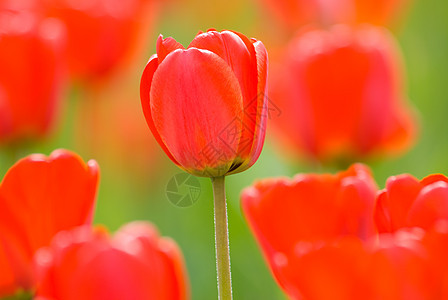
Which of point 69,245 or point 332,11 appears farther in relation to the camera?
point 332,11

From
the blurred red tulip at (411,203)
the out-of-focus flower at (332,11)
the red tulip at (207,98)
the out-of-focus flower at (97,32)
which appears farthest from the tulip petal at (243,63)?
the out-of-focus flower at (332,11)

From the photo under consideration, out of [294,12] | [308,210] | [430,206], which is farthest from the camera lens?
[294,12]

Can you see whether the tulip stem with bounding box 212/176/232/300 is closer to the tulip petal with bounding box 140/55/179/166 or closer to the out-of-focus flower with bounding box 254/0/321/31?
the tulip petal with bounding box 140/55/179/166

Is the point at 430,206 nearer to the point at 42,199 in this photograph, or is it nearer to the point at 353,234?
the point at 353,234

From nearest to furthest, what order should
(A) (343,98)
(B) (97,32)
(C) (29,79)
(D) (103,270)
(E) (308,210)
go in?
(D) (103,270) → (E) (308,210) → (C) (29,79) → (A) (343,98) → (B) (97,32)

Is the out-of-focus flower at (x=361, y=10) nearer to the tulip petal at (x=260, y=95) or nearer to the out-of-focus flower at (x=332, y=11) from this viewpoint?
the out-of-focus flower at (x=332, y=11)

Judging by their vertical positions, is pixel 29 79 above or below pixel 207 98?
below

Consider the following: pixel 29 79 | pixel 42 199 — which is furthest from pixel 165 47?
pixel 29 79
